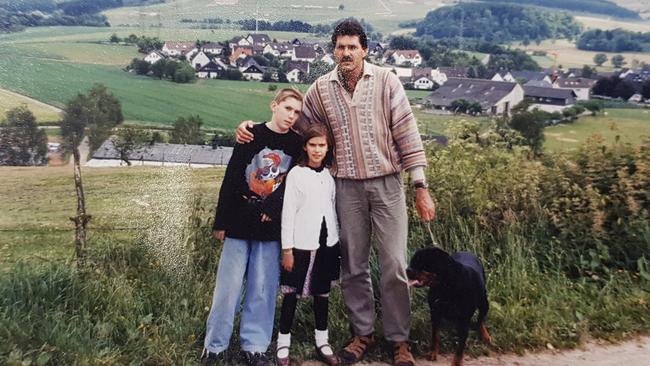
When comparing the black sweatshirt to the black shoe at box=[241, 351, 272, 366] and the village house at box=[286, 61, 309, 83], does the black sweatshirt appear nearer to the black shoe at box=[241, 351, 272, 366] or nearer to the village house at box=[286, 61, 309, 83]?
the black shoe at box=[241, 351, 272, 366]

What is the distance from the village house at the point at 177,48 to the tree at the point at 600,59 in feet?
28.6

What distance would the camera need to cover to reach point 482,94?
8992 millimetres

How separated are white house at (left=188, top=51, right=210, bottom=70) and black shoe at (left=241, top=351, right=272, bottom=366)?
324cm

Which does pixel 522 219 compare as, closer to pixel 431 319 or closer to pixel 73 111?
pixel 431 319

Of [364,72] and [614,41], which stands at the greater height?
[614,41]

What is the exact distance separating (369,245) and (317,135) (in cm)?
90

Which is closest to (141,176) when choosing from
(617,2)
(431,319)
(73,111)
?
(73,111)

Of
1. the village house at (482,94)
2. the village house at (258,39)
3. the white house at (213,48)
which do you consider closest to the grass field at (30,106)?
the white house at (213,48)

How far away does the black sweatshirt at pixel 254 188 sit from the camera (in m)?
3.97

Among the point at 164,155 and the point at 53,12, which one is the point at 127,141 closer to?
the point at 164,155

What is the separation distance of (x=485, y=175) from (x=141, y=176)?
3.38 m

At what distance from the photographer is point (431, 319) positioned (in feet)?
14.6

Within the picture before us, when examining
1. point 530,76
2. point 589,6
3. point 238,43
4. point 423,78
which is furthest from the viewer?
point 589,6

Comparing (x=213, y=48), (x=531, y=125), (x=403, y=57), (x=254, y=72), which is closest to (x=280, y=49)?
(x=254, y=72)
